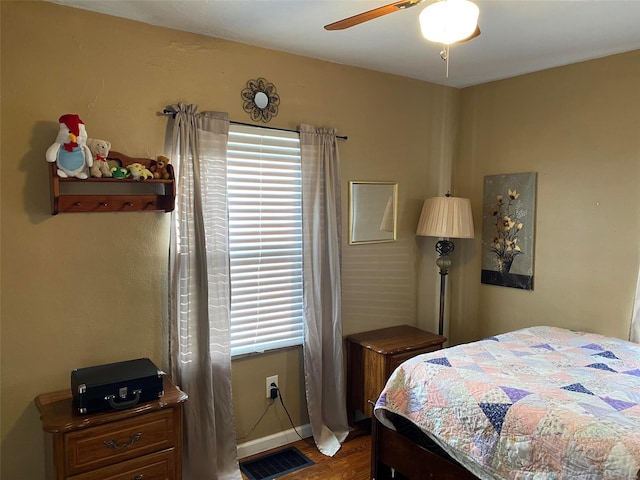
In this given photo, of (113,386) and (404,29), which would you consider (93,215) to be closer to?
(113,386)

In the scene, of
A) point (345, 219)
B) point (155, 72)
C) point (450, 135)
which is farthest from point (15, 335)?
point (450, 135)

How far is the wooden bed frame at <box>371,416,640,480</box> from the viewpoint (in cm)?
215

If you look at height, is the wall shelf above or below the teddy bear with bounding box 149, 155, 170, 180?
below

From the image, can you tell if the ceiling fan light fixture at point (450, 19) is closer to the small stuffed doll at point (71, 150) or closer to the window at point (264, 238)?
the window at point (264, 238)

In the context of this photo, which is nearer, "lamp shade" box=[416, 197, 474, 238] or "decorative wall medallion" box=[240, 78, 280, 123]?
"decorative wall medallion" box=[240, 78, 280, 123]

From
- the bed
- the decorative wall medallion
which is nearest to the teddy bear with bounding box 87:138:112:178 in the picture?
the decorative wall medallion

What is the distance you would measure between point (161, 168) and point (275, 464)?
1.87m

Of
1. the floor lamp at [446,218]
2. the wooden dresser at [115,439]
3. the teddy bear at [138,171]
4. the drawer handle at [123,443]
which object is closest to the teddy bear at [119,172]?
the teddy bear at [138,171]

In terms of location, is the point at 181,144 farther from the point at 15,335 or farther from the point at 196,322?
the point at 15,335

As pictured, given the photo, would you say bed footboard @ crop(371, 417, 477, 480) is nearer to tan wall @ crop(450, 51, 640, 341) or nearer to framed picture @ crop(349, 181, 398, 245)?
framed picture @ crop(349, 181, 398, 245)

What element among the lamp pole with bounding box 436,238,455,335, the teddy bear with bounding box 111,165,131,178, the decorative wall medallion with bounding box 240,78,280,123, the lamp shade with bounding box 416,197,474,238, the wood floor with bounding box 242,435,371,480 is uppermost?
the decorative wall medallion with bounding box 240,78,280,123

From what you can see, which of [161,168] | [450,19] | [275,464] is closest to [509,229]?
[450,19]

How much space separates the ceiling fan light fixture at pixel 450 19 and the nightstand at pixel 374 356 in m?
1.96

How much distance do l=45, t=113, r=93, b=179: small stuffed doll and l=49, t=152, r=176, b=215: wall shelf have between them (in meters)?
0.04
